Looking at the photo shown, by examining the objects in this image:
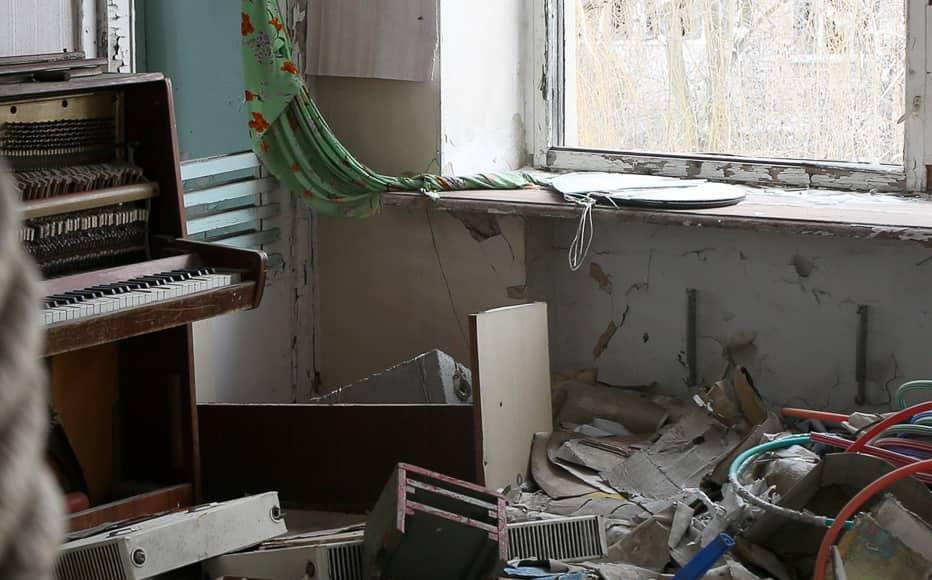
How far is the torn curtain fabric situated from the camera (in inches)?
137

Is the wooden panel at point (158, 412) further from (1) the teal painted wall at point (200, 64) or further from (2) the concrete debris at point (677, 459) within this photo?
(2) the concrete debris at point (677, 459)

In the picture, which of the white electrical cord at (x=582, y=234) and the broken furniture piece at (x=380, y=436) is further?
the white electrical cord at (x=582, y=234)

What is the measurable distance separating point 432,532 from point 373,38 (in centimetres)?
176

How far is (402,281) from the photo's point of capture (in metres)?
3.83

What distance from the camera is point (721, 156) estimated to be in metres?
3.60

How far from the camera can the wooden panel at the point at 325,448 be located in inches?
120

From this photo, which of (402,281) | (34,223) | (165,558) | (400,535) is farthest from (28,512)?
(402,281)

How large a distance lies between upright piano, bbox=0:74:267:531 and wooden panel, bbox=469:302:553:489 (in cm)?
58

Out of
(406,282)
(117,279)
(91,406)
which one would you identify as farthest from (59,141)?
(406,282)

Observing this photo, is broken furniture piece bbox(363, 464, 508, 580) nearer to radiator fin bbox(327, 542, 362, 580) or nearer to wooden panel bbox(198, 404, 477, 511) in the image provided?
radiator fin bbox(327, 542, 362, 580)

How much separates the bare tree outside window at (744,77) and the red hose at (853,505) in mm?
1318

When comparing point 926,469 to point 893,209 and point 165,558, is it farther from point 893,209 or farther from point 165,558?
point 165,558

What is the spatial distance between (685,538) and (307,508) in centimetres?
99

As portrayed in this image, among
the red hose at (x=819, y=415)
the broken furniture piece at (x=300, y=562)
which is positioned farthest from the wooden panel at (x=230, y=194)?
the red hose at (x=819, y=415)
